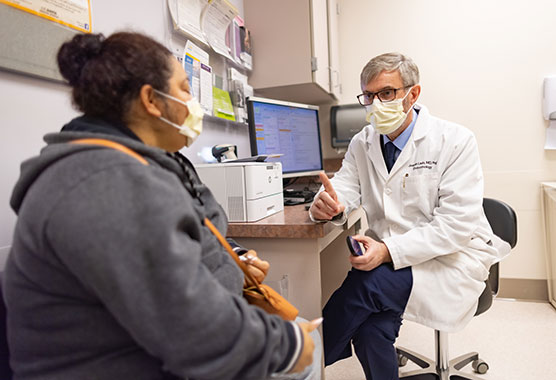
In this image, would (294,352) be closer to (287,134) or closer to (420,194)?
(420,194)

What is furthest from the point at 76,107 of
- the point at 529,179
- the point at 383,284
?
the point at 529,179

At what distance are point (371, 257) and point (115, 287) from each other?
2.85ft

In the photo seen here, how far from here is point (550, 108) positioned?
2.19 metres

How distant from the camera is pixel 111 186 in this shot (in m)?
0.52

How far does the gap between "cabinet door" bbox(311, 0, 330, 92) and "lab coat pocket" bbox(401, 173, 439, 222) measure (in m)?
0.99

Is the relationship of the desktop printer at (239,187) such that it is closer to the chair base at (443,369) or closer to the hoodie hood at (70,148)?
the hoodie hood at (70,148)

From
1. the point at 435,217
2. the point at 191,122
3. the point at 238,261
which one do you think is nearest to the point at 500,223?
the point at 435,217

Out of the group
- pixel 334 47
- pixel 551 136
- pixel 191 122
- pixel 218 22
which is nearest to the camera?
pixel 191 122

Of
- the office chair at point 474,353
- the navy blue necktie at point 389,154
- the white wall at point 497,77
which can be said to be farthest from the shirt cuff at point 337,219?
the white wall at point 497,77

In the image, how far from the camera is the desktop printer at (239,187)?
122cm

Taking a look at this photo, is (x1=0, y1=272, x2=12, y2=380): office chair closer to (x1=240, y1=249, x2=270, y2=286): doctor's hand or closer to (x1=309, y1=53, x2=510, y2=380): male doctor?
(x1=240, y1=249, x2=270, y2=286): doctor's hand

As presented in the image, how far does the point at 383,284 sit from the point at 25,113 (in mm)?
1149

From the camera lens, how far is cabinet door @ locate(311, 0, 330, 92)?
2.02 m

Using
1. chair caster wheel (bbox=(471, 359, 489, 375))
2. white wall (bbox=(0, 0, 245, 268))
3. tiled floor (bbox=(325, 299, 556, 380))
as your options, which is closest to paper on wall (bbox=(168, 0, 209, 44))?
white wall (bbox=(0, 0, 245, 268))
